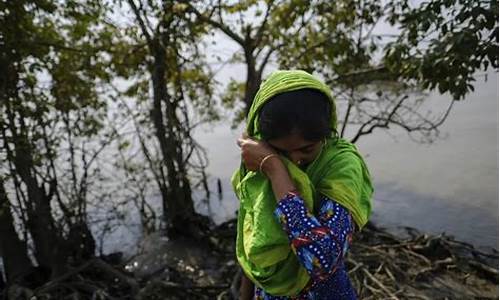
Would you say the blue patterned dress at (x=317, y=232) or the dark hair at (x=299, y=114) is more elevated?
the dark hair at (x=299, y=114)

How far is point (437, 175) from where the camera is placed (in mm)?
10023

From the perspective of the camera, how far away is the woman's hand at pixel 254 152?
4.79 ft

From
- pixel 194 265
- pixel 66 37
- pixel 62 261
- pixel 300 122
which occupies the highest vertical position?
pixel 66 37

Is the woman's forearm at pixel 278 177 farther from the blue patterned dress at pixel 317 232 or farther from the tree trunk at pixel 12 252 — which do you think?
the tree trunk at pixel 12 252

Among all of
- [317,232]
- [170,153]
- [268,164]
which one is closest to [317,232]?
[317,232]

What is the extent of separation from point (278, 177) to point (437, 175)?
961 cm

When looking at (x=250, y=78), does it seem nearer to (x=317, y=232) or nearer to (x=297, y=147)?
(x=297, y=147)

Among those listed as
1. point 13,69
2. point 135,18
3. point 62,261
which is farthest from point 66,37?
point 62,261

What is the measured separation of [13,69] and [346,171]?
184 inches

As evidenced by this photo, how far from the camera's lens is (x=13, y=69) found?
4.89 meters

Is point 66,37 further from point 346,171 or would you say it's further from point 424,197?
point 424,197

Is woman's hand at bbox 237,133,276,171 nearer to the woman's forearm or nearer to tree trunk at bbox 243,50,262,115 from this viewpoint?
the woman's forearm

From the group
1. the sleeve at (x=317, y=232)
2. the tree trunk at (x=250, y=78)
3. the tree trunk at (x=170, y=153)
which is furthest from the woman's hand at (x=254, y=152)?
the tree trunk at (x=170, y=153)

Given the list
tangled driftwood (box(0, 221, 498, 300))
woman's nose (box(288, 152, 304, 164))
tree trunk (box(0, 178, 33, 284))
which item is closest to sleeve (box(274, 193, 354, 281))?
woman's nose (box(288, 152, 304, 164))
